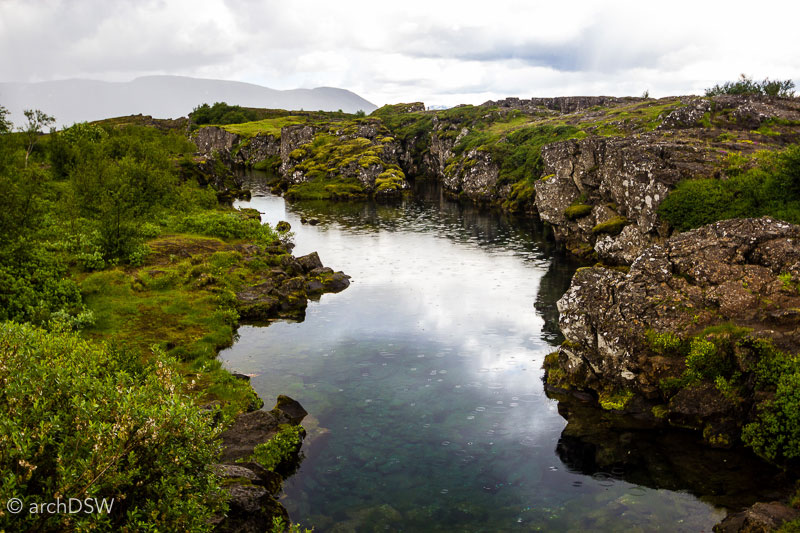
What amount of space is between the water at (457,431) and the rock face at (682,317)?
234 cm

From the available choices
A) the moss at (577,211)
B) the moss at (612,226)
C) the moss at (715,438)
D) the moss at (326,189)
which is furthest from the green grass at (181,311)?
the moss at (326,189)

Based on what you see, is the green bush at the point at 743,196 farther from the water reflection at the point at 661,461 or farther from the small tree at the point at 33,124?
the small tree at the point at 33,124

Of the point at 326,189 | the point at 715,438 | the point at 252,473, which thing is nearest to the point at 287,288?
the point at 252,473

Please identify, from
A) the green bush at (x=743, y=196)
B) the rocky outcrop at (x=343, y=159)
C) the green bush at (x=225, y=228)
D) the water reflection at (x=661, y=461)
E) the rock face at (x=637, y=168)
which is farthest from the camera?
the rocky outcrop at (x=343, y=159)

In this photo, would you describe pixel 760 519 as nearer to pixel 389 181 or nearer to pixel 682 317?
pixel 682 317

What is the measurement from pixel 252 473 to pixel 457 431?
13.7 metres

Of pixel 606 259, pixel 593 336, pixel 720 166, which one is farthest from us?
pixel 606 259

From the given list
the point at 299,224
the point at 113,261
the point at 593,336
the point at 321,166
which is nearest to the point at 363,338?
the point at 593,336

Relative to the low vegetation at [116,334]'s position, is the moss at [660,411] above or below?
below

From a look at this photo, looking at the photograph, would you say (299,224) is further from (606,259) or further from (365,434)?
(365,434)

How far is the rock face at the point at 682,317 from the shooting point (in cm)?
3025

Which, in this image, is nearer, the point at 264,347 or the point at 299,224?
the point at 264,347

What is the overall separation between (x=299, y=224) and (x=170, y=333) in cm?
6191

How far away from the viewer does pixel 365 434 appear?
103 feet
